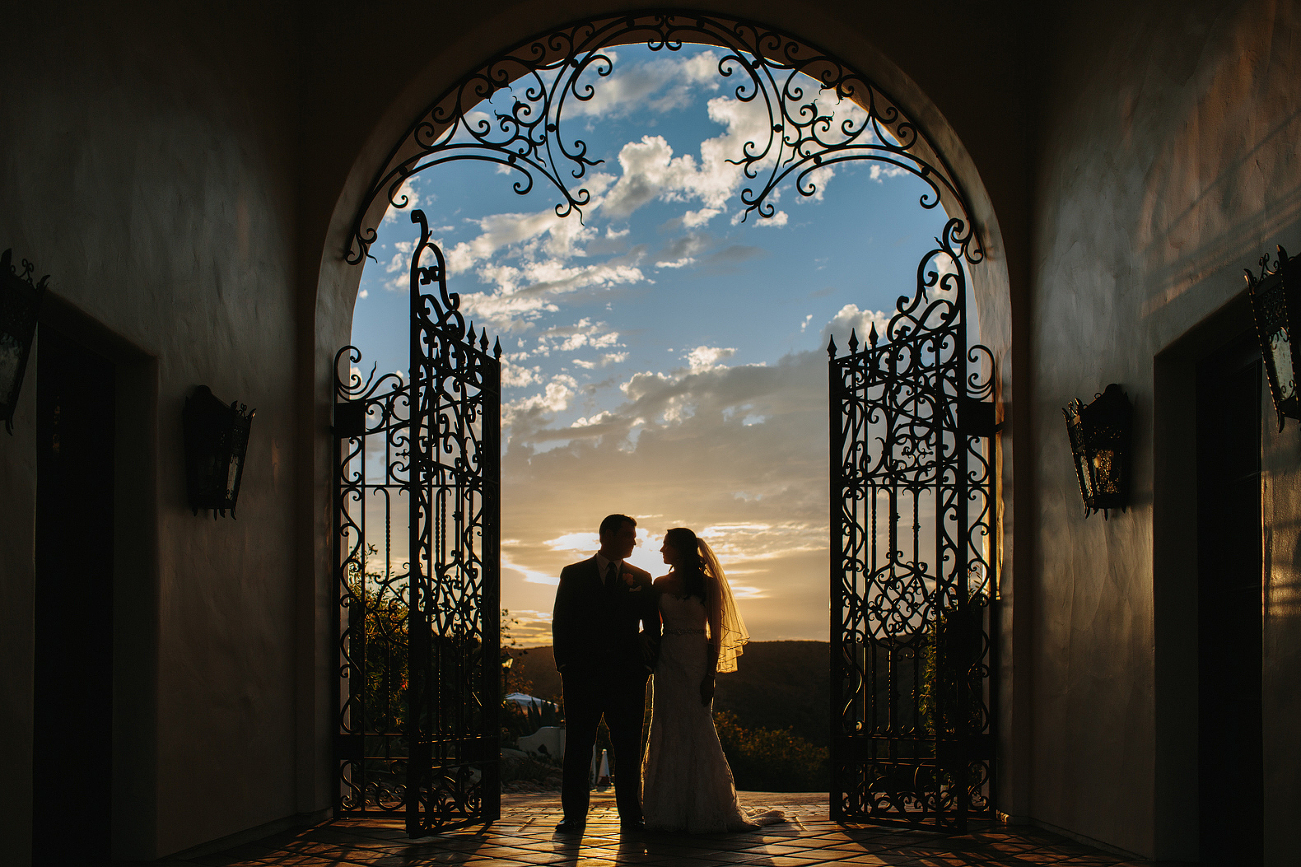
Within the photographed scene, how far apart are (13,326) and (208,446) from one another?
5.44ft

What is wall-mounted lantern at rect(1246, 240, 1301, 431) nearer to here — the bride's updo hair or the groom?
the bride's updo hair

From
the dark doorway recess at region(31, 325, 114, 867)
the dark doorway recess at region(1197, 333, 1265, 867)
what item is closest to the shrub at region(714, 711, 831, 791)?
the dark doorway recess at region(1197, 333, 1265, 867)

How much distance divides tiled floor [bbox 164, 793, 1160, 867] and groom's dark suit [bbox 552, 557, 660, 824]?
32 cm

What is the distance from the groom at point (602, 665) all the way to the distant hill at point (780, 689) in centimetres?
771

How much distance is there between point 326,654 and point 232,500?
1435 mm

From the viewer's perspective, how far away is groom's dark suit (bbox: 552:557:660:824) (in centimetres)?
569

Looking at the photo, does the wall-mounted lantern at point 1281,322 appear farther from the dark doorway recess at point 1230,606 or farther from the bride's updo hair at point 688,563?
the bride's updo hair at point 688,563

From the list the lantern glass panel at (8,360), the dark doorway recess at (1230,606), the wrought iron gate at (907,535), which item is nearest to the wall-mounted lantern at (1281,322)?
the dark doorway recess at (1230,606)

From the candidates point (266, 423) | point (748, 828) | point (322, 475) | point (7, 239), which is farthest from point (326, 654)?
point (7, 239)

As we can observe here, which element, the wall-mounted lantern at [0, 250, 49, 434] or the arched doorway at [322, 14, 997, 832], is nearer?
the wall-mounted lantern at [0, 250, 49, 434]

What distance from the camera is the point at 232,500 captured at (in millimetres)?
4949

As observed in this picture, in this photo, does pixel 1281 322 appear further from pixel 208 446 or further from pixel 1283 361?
pixel 208 446

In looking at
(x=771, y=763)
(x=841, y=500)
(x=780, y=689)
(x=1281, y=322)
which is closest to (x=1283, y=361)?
(x=1281, y=322)

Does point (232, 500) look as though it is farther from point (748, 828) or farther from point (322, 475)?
point (748, 828)
